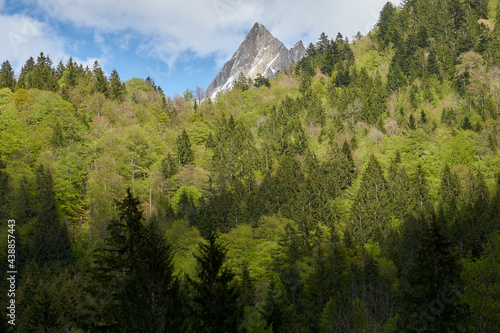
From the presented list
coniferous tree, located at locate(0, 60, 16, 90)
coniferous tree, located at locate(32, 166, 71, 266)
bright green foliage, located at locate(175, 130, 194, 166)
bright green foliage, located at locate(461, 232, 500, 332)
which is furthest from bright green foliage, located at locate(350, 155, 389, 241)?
coniferous tree, located at locate(0, 60, 16, 90)

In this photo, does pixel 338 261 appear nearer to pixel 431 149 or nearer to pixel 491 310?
pixel 491 310

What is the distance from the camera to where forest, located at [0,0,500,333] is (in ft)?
59.8

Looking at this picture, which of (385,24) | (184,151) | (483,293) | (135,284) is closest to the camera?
(135,284)

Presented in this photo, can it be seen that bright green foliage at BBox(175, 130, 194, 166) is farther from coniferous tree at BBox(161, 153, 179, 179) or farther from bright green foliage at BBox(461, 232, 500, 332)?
bright green foliage at BBox(461, 232, 500, 332)

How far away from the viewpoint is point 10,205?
52312 millimetres

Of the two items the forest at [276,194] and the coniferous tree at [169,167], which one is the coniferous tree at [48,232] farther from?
the coniferous tree at [169,167]

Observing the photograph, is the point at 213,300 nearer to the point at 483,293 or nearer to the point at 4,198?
the point at 483,293

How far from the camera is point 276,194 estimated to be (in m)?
59.2

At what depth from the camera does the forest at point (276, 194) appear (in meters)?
18.2

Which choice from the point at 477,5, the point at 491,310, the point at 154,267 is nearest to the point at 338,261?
the point at 491,310

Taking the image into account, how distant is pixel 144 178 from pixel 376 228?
42544mm

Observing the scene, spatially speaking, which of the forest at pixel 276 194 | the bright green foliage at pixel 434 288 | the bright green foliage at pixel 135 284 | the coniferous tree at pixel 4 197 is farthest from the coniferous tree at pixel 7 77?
the bright green foliage at pixel 434 288

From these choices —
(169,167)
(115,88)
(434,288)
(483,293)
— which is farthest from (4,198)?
(483,293)

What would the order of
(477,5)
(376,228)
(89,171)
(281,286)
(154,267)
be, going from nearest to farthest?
(154,267) < (281,286) < (376,228) < (89,171) < (477,5)
